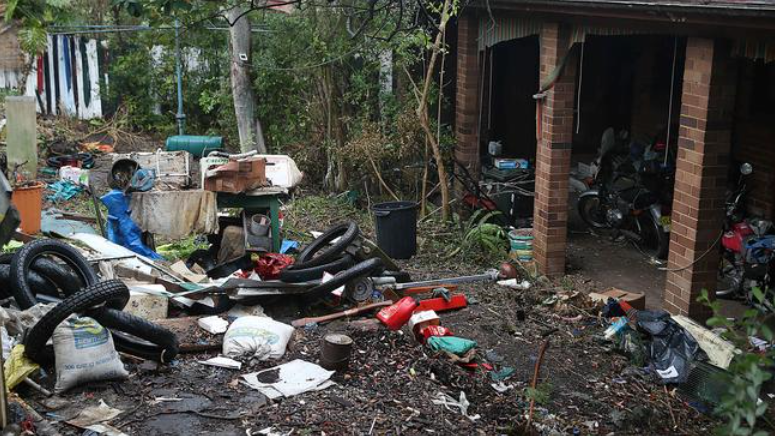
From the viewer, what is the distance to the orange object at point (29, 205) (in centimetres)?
1052

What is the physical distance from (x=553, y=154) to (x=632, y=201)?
1.71 meters

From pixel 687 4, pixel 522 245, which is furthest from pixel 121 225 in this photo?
pixel 687 4

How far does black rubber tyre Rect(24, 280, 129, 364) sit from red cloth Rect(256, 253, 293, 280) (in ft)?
8.96

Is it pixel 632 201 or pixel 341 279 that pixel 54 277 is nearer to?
pixel 341 279

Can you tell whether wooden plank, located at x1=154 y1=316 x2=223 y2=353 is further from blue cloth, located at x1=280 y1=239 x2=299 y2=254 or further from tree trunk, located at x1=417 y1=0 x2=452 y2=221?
tree trunk, located at x1=417 y1=0 x2=452 y2=221

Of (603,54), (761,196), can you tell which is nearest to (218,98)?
Answer: (603,54)

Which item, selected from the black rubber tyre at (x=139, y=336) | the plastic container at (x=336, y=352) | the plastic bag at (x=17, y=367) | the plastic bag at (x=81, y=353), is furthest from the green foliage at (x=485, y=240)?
the plastic bag at (x=17, y=367)

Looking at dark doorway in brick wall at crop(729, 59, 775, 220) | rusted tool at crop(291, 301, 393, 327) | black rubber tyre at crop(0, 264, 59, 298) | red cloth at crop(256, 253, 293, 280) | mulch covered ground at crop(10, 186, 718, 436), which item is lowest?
mulch covered ground at crop(10, 186, 718, 436)

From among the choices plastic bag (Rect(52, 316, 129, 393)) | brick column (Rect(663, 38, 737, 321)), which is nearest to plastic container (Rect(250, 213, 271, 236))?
plastic bag (Rect(52, 316, 129, 393))

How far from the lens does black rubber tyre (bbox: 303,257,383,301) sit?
8258 millimetres

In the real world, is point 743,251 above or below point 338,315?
above

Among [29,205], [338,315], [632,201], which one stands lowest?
[338,315]

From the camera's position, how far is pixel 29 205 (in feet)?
34.8

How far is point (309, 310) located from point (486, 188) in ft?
15.5
